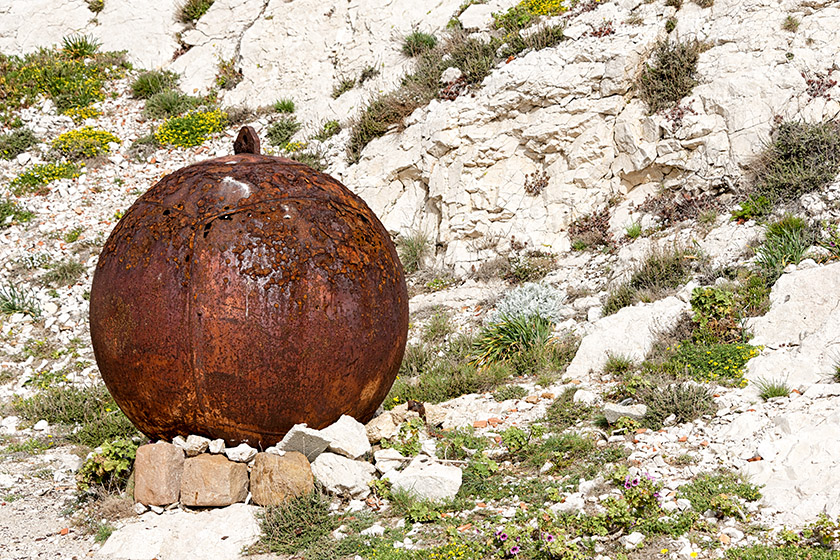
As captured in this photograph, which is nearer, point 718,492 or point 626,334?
point 718,492

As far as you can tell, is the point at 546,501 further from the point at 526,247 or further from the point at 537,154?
the point at 537,154

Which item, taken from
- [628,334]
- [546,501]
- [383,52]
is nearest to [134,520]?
[546,501]

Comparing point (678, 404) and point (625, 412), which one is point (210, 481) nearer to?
point (625, 412)

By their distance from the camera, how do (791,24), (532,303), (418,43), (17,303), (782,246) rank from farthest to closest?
(418,43) → (17,303) → (791,24) → (532,303) → (782,246)

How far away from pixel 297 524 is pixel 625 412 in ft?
7.93

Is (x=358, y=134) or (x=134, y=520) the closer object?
(x=134, y=520)

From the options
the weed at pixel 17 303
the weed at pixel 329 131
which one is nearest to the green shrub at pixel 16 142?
the weed at pixel 17 303

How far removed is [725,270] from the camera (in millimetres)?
7051

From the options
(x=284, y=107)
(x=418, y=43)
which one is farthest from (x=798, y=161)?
(x=284, y=107)

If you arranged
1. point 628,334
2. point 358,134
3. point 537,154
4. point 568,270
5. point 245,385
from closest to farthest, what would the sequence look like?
point 245,385, point 628,334, point 568,270, point 537,154, point 358,134

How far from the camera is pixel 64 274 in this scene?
34.6 feet

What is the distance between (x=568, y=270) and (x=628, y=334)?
233cm

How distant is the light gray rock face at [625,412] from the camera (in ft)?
15.8

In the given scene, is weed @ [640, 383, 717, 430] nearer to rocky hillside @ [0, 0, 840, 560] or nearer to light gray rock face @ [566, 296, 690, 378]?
rocky hillside @ [0, 0, 840, 560]
